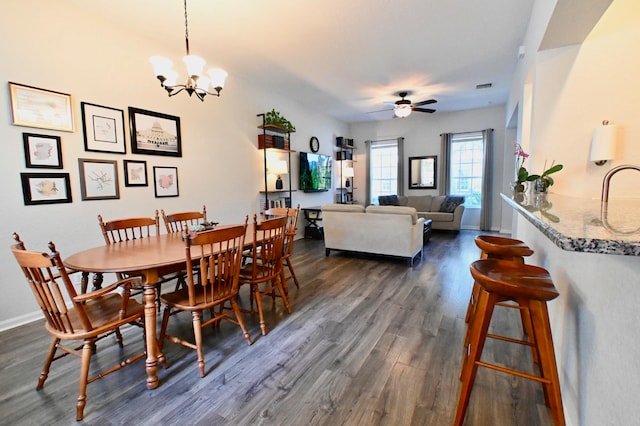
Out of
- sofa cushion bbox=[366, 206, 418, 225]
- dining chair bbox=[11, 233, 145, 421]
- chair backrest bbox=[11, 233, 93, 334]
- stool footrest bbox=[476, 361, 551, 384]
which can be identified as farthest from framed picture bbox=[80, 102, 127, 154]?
stool footrest bbox=[476, 361, 551, 384]

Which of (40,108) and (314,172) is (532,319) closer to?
(40,108)

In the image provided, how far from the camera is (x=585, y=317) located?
119 cm

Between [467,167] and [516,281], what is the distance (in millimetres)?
6702

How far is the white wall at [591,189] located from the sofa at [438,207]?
396cm

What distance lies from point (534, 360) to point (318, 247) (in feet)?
12.6

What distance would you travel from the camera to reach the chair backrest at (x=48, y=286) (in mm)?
1412

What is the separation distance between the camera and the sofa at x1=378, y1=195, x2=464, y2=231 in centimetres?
663

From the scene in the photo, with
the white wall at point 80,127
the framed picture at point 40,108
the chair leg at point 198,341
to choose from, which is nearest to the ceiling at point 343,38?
the white wall at point 80,127

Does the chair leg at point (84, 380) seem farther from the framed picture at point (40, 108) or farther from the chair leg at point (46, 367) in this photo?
the framed picture at point (40, 108)

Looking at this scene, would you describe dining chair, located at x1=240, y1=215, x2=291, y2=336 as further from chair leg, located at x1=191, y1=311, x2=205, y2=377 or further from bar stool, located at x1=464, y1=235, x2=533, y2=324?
bar stool, located at x1=464, y1=235, x2=533, y2=324

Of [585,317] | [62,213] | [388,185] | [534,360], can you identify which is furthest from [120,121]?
[388,185]

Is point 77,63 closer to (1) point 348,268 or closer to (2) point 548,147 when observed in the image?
(1) point 348,268

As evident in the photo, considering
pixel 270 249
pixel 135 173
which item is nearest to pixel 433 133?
pixel 270 249

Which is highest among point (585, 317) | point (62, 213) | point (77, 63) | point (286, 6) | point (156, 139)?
point (286, 6)
